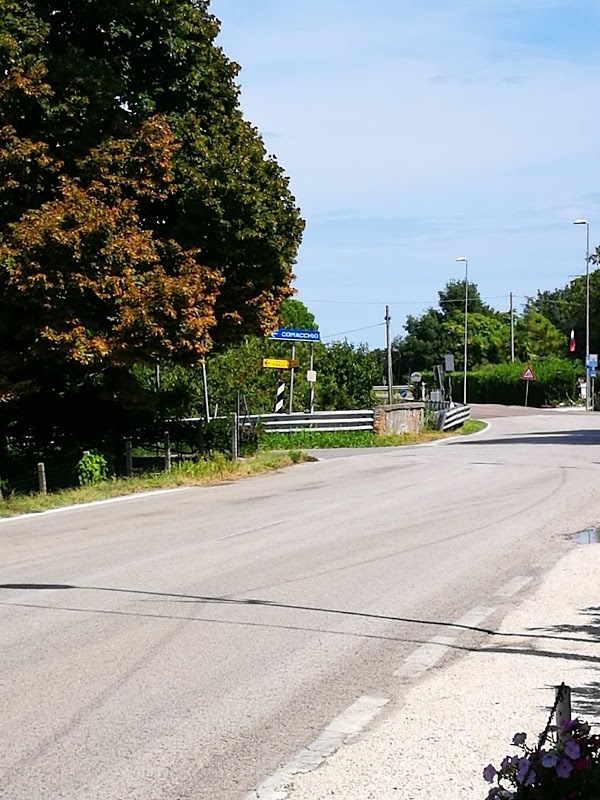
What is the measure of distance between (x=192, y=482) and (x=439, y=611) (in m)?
13.9

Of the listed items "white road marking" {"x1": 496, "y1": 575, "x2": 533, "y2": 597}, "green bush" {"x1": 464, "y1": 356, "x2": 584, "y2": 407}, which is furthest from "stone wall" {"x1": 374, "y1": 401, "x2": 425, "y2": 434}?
"green bush" {"x1": 464, "y1": 356, "x2": 584, "y2": 407}

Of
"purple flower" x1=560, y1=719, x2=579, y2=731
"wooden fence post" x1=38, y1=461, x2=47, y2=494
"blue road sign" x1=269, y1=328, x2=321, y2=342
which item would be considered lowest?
"wooden fence post" x1=38, y1=461, x2=47, y2=494

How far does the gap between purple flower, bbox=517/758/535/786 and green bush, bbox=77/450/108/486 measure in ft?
63.0

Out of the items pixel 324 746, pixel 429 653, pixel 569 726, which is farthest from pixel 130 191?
pixel 569 726

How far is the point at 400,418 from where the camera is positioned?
Answer: 144 feet

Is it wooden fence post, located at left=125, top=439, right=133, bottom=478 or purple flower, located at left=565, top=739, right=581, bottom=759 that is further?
wooden fence post, located at left=125, top=439, right=133, bottom=478

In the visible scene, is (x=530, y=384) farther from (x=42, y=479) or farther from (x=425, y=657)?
(x=425, y=657)

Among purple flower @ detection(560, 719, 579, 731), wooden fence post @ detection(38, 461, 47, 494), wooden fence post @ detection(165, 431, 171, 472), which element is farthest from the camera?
wooden fence post @ detection(165, 431, 171, 472)

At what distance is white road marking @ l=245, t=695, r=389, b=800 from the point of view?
5.41 m

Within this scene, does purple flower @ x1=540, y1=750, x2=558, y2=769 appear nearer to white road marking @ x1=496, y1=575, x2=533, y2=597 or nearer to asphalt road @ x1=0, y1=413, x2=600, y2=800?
asphalt road @ x1=0, y1=413, x2=600, y2=800

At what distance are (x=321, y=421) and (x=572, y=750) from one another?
36327 millimetres

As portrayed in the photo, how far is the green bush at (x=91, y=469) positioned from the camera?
74.5 ft

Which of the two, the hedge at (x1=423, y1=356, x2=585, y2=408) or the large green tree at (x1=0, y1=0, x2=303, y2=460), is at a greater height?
the large green tree at (x1=0, y1=0, x2=303, y2=460)

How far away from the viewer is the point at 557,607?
396 inches
